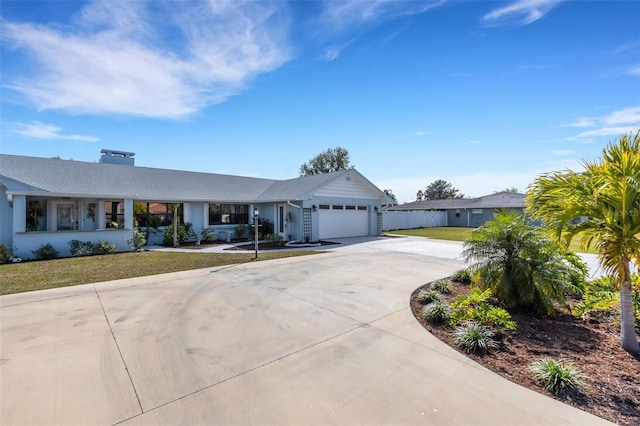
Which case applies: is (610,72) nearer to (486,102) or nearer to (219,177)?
(486,102)

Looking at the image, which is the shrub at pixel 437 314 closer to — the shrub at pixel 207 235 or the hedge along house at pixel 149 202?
the hedge along house at pixel 149 202

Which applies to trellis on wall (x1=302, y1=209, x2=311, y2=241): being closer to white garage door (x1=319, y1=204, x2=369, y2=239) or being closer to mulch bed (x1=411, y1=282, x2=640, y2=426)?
white garage door (x1=319, y1=204, x2=369, y2=239)

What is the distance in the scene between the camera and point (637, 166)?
3.49 m

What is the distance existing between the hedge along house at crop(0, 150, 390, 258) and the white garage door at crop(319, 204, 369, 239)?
7 centimetres

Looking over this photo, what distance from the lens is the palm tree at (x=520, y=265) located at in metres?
4.76

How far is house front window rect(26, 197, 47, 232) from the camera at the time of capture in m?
13.6

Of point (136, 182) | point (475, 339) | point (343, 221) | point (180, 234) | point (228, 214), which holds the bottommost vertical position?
point (475, 339)

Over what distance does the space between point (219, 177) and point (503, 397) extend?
20866 millimetres

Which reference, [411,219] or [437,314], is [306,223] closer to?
[437,314]

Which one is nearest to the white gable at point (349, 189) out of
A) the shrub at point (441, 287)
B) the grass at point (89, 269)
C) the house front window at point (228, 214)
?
the house front window at point (228, 214)

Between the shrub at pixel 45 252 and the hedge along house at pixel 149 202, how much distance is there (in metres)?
0.27

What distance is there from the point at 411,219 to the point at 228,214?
19.4 metres

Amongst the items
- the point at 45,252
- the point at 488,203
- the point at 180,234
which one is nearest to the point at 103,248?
the point at 45,252

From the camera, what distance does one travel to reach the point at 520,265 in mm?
4926
